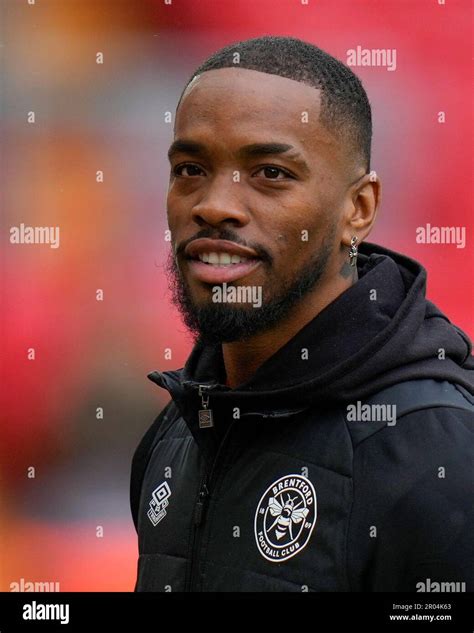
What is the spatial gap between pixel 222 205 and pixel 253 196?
6cm

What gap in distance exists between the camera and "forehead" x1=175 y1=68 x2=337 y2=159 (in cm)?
148

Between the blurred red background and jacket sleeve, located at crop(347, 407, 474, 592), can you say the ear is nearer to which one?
jacket sleeve, located at crop(347, 407, 474, 592)

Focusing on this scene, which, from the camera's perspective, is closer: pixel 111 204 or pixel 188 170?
pixel 188 170

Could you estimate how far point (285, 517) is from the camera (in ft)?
4.56

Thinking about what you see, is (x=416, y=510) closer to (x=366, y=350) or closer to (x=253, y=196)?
(x=366, y=350)

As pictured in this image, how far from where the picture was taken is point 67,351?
3.00 m

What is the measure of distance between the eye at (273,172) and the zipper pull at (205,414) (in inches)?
15.5

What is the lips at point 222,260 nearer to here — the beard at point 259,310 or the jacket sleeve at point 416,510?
the beard at point 259,310

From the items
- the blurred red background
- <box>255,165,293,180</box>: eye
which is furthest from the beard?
the blurred red background

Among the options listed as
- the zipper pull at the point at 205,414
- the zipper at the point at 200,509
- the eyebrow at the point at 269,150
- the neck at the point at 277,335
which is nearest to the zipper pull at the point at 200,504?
the zipper at the point at 200,509

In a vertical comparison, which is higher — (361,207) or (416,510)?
(361,207)

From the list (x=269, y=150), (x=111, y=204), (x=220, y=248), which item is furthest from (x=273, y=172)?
(x=111, y=204)

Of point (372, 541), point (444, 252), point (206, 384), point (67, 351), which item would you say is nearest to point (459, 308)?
point (444, 252)

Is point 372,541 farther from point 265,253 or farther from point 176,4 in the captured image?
point 176,4
